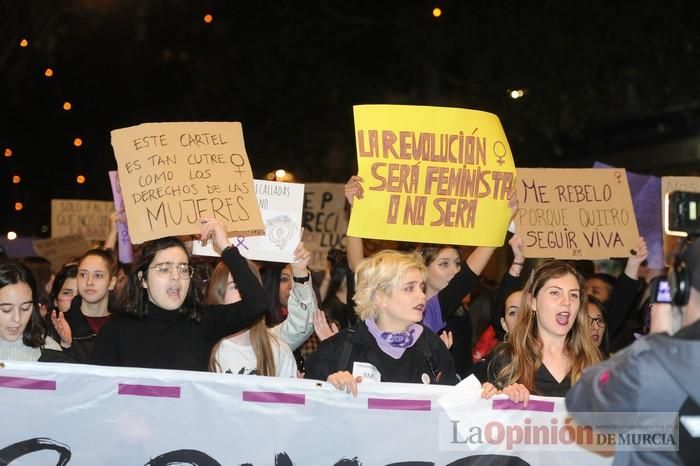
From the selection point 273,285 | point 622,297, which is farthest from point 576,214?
point 273,285

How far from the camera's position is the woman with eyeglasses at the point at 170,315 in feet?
16.7

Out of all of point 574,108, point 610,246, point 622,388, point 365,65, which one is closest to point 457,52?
point 365,65

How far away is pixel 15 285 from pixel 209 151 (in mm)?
1276

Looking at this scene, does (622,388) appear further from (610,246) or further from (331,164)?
(331,164)

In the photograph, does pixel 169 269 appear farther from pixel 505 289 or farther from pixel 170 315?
pixel 505 289

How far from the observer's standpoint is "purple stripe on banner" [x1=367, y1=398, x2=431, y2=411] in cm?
499

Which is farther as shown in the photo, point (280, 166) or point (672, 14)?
point (280, 166)

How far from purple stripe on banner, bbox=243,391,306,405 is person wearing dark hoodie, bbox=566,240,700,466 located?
170 centimetres

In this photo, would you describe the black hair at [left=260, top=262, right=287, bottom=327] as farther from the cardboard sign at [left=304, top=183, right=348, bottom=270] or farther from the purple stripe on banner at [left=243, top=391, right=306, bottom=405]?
the cardboard sign at [left=304, top=183, right=348, bottom=270]

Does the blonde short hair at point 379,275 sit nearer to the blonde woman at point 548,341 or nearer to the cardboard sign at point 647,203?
the blonde woman at point 548,341

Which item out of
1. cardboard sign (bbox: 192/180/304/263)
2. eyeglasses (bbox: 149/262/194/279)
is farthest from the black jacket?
cardboard sign (bbox: 192/180/304/263)

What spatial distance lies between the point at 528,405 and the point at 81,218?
29.0ft

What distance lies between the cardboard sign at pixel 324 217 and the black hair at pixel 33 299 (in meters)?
5.87

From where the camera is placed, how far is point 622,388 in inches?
135
